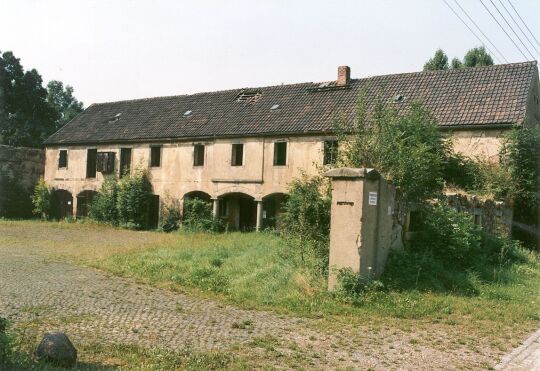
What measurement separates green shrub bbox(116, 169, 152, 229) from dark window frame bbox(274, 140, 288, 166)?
25.3 ft

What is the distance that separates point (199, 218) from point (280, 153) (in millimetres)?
5036

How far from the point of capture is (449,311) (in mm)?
8297

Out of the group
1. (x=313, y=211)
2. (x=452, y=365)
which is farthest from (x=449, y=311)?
(x=313, y=211)

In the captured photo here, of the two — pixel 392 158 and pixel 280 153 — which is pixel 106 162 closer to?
pixel 280 153

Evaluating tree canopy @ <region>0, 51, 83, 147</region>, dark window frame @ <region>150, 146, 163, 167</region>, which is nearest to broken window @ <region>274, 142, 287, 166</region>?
dark window frame @ <region>150, 146, 163, 167</region>

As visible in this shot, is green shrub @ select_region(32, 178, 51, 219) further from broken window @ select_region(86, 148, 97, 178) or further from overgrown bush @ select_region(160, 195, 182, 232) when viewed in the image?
overgrown bush @ select_region(160, 195, 182, 232)

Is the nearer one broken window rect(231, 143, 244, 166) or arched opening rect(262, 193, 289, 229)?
arched opening rect(262, 193, 289, 229)

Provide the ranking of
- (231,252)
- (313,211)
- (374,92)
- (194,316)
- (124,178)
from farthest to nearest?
(124,178), (374,92), (231,252), (313,211), (194,316)

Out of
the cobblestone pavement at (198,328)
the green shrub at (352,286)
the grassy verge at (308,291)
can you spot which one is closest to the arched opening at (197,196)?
the grassy verge at (308,291)

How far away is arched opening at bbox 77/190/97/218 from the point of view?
28484 mm

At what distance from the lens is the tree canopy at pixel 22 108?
137ft

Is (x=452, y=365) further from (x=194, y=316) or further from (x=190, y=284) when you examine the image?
Result: (x=190, y=284)

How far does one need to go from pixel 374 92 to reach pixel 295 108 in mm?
3748

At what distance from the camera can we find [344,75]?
77.7ft
